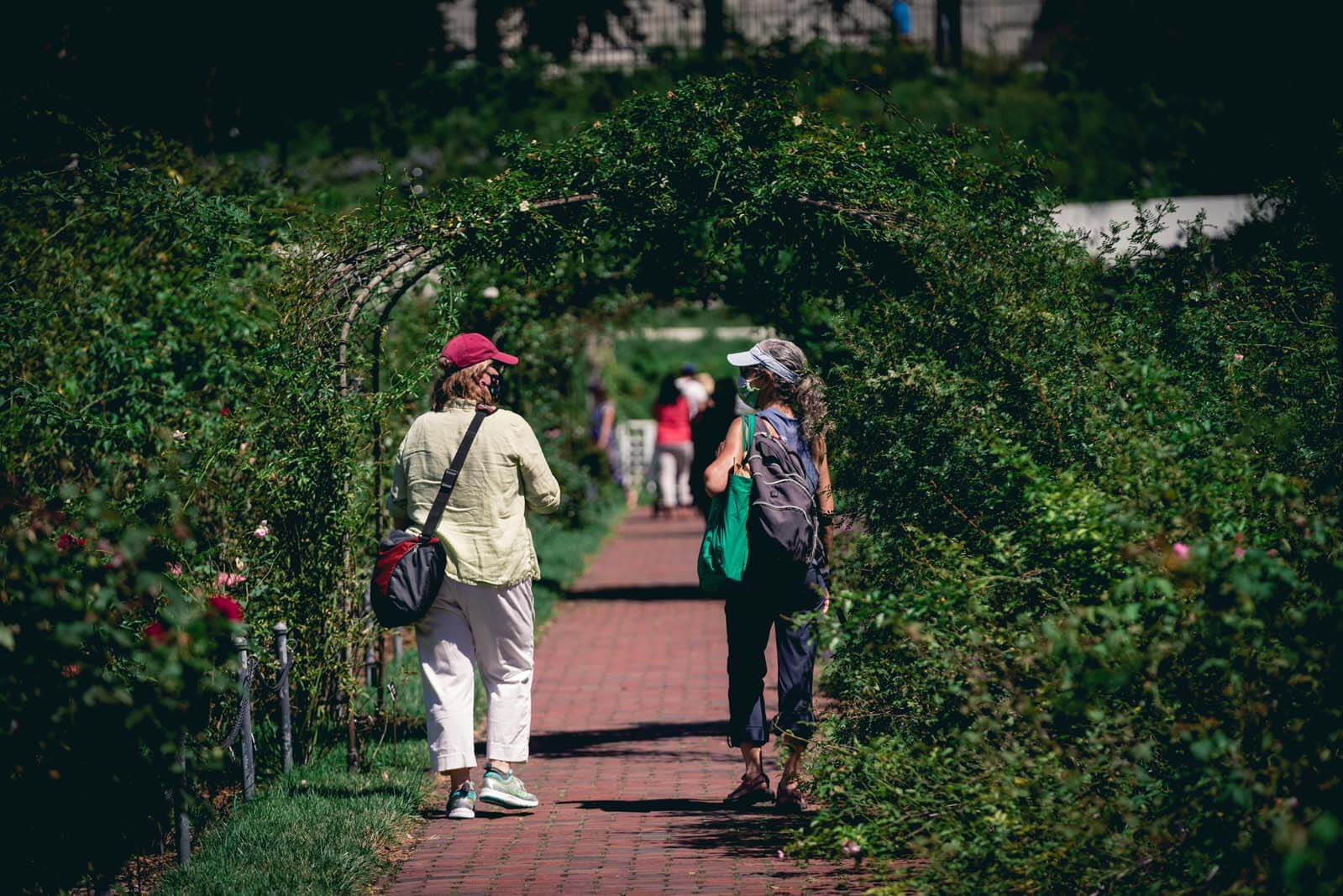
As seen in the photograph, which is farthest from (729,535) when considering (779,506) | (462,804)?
(462,804)

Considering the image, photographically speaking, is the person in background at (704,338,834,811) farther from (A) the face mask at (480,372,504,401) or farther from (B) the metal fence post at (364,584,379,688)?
(B) the metal fence post at (364,584,379,688)

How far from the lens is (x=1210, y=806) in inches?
160

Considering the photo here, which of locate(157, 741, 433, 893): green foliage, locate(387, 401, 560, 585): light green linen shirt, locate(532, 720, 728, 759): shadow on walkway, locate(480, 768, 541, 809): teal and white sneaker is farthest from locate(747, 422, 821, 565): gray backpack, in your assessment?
locate(532, 720, 728, 759): shadow on walkway

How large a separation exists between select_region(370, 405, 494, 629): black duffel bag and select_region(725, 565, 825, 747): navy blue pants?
1215 mm

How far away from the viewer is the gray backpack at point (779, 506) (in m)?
6.32

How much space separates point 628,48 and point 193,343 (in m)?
7.91

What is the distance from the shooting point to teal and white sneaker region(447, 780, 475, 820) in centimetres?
659

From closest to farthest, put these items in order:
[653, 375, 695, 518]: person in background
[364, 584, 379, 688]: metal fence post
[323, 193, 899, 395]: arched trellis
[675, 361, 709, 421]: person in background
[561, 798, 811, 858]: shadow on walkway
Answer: [561, 798, 811, 858]: shadow on walkway < [323, 193, 899, 395]: arched trellis < [364, 584, 379, 688]: metal fence post < [653, 375, 695, 518]: person in background < [675, 361, 709, 421]: person in background

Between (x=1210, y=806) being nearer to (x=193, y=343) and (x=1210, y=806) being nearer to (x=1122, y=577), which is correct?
(x=1122, y=577)

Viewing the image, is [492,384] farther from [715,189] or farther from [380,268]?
[715,189]

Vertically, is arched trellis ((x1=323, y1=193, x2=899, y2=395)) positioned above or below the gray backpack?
above

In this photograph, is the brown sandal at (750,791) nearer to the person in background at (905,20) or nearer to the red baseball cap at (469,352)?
the red baseball cap at (469,352)

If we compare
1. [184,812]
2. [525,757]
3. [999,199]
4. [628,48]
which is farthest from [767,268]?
[628,48]

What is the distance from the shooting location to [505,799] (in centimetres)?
658
